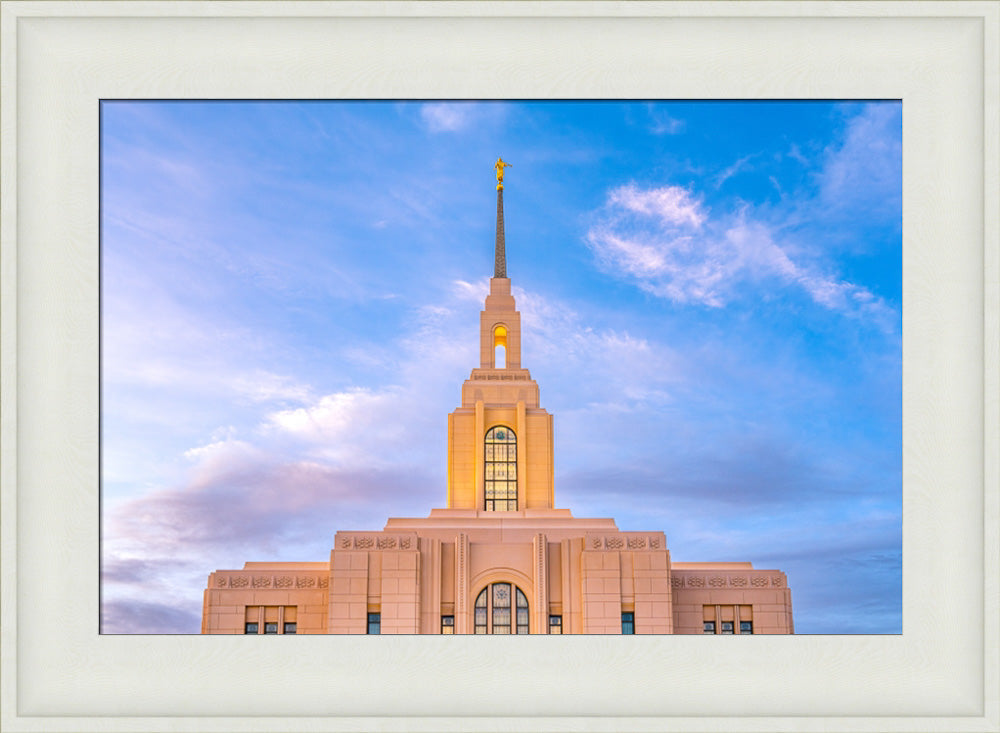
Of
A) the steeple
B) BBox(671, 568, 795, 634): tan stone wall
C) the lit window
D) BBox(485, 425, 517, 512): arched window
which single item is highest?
the steeple

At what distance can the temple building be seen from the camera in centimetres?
2911

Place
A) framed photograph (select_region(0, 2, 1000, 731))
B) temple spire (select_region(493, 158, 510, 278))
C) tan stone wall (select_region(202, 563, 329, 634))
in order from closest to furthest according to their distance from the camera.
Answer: framed photograph (select_region(0, 2, 1000, 731)) < tan stone wall (select_region(202, 563, 329, 634)) < temple spire (select_region(493, 158, 510, 278))

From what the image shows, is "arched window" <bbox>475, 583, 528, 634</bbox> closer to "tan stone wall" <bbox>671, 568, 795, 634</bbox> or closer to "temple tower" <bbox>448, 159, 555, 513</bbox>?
"tan stone wall" <bbox>671, 568, 795, 634</bbox>

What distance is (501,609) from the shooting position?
1177 inches

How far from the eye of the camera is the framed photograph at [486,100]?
13156 mm

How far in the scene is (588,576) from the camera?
29125 millimetres

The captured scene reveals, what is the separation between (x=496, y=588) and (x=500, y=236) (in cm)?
1586

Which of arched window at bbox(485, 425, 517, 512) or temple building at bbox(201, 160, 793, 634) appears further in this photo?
arched window at bbox(485, 425, 517, 512)

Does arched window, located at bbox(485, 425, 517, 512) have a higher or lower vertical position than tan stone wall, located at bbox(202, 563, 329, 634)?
higher

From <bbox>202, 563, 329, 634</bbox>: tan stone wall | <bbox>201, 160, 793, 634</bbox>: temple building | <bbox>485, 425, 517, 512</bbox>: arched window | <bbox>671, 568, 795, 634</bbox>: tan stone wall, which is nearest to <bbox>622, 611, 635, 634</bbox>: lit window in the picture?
<bbox>201, 160, 793, 634</bbox>: temple building

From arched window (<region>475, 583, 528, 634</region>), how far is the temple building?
27mm

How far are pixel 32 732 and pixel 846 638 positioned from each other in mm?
9569

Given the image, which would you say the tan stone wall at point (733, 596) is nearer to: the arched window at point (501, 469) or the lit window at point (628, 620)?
the lit window at point (628, 620)

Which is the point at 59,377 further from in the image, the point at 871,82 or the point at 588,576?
the point at 588,576
